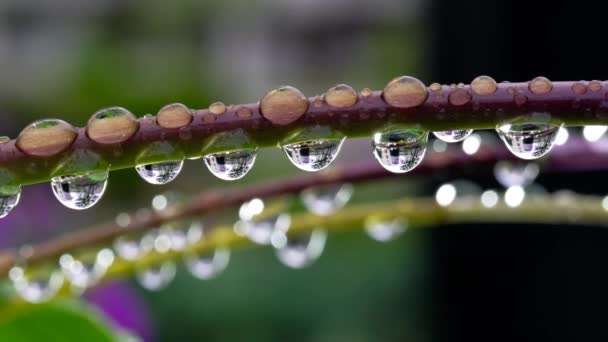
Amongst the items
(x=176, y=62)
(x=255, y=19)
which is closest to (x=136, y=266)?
(x=176, y=62)

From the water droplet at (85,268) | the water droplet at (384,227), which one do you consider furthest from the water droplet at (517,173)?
the water droplet at (85,268)

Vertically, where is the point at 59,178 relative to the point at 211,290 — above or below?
below

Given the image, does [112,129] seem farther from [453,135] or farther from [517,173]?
[517,173]

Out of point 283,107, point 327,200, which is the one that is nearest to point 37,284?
point 327,200

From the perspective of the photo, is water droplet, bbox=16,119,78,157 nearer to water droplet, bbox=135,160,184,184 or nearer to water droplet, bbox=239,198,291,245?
water droplet, bbox=135,160,184,184

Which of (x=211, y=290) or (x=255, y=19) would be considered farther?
(x=255, y=19)

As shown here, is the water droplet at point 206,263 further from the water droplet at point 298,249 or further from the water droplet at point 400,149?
the water droplet at point 400,149

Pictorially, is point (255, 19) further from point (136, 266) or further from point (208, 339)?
point (136, 266)
